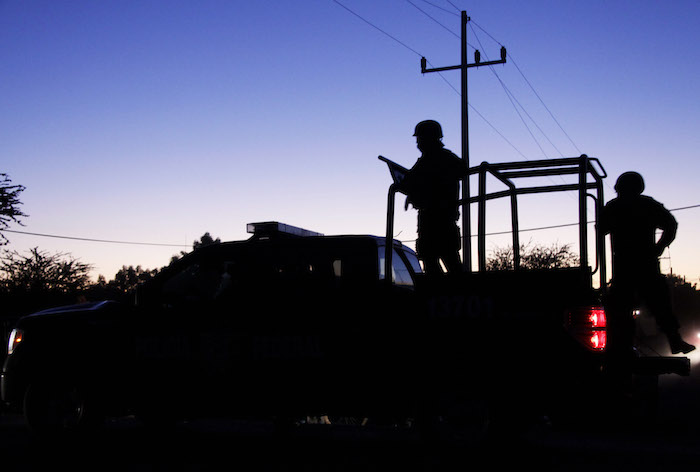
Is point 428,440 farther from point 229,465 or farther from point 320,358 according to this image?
point 229,465

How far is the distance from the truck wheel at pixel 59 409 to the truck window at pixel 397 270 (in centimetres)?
281

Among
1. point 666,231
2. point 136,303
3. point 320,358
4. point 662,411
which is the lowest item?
point 662,411

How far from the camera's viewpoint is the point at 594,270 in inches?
240

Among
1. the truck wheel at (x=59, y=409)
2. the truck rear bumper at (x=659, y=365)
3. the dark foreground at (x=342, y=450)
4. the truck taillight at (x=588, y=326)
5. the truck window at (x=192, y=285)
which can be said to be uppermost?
the truck window at (x=192, y=285)

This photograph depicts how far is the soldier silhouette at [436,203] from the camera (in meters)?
6.43

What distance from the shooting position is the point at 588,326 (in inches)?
209

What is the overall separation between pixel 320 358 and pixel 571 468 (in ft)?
6.70

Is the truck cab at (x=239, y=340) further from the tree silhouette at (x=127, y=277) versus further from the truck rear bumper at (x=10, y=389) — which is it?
the tree silhouette at (x=127, y=277)

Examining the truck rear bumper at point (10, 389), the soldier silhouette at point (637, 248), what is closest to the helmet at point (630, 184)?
the soldier silhouette at point (637, 248)

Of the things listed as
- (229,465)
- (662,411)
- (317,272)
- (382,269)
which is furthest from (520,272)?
(662,411)

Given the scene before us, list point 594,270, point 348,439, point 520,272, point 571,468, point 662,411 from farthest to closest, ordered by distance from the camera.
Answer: point 662,411
point 348,439
point 594,270
point 520,272
point 571,468

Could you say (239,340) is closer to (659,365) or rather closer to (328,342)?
(328,342)

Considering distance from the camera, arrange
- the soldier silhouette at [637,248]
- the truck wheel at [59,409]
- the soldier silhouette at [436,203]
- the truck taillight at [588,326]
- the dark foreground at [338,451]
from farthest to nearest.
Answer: the soldier silhouette at [637,248]
the truck wheel at [59,409]
the soldier silhouette at [436,203]
the dark foreground at [338,451]
the truck taillight at [588,326]

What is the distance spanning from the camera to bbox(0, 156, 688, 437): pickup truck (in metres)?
5.48
